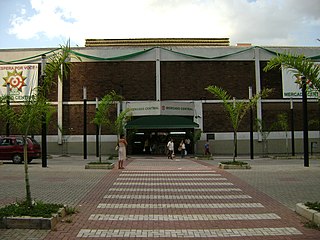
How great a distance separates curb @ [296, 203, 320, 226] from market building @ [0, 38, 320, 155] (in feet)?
94.8

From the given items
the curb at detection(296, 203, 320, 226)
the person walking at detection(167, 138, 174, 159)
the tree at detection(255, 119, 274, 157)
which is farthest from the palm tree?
the tree at detection(255, 119, 274, 157)

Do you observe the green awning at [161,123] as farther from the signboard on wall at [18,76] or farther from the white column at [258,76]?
the signboard on wall at [18,76]

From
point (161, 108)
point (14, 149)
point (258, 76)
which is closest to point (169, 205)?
point (14, 149)

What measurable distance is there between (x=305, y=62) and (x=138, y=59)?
101ft

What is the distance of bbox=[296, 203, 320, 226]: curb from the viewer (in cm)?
768

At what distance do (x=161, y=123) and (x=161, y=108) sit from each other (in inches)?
56.7

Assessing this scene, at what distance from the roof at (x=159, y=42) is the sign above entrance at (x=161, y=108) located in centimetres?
1079

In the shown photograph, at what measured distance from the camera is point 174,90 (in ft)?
126

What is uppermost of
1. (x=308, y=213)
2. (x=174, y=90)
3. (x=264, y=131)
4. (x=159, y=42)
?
(x=159, y=42)

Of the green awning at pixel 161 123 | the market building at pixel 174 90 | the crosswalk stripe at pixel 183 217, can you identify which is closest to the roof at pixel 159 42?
the market building at pixel 174 90

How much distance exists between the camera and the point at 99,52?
3862 cm

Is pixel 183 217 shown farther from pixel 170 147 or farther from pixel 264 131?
pixel 264 131

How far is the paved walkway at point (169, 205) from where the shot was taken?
23.8ft

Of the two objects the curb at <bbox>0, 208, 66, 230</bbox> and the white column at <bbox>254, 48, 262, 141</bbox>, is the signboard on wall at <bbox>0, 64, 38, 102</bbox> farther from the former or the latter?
the curb at <bbox>0, 208, 66, 230</bbox>
